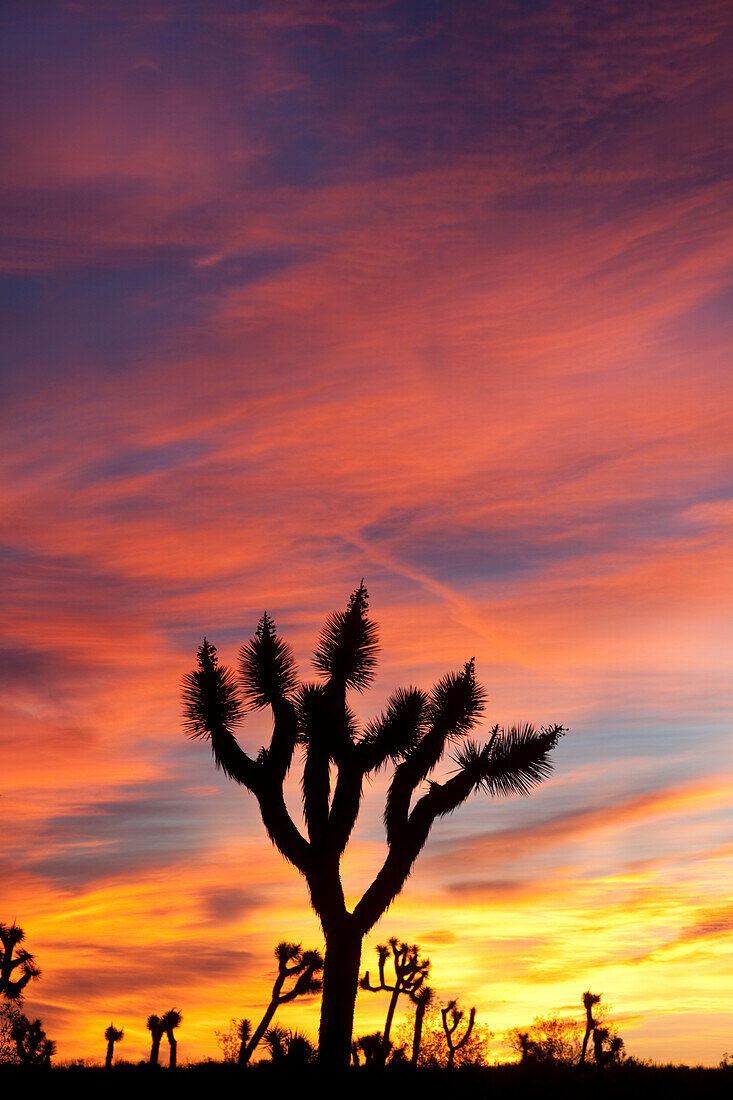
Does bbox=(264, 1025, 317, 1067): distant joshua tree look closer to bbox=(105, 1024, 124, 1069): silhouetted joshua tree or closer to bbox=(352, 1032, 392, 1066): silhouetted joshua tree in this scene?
bbox=(352, 1032, 392, 1066): silhouetted joshua tree

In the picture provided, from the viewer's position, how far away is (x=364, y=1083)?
16969 millimetres

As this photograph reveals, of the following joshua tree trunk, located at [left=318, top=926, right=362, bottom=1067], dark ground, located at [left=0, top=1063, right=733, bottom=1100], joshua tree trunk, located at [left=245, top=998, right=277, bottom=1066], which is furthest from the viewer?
joshua tree trunk, located at [left=245, top=998, right=277, bottom=1066]

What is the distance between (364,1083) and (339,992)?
1.54m

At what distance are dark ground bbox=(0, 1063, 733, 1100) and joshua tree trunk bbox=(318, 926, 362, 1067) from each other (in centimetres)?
45

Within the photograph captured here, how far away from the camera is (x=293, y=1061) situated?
17922 mm

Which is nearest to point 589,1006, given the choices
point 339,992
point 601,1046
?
point 601,1046

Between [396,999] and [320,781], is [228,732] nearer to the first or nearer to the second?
[320,781]

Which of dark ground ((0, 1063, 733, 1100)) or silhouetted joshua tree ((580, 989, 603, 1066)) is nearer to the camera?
dark ground ((0, 1063, 733, 1100))

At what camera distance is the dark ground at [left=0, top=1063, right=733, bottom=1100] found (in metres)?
16.5

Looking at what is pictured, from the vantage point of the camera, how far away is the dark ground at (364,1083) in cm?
1648

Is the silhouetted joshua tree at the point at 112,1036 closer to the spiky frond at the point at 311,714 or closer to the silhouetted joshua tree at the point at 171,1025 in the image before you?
the silhouetted joshua tree at the point at 171,1025

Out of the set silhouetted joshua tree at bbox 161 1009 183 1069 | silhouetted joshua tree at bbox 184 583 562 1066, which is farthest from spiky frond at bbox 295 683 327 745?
silhouetted joshua tree at bbox 161 1009 183 1069

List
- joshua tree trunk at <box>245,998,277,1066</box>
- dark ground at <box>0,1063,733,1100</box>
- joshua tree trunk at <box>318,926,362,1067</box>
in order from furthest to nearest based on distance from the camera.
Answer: joshua tree trunk at <box>245,998,277,1066</box> < joshua tree trunk at <box>318,926,362,1067</box> < dark ground at <box>0,1063,733,1100</box>

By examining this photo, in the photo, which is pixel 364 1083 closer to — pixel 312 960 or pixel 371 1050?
pixel 371 1050
